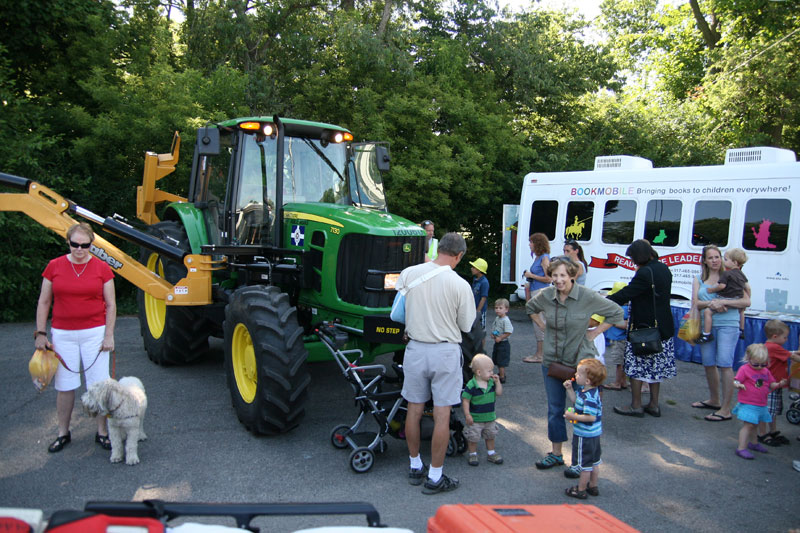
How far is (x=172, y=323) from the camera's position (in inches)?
275

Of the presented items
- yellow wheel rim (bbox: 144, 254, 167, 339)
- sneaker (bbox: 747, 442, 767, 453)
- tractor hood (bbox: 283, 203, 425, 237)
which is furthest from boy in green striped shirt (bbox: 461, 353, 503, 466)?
yellow wheel rim (bbox: 144, 254, 167, 339)

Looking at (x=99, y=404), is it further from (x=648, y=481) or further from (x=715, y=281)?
(x=715, y=281)

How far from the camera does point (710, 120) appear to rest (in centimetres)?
1697

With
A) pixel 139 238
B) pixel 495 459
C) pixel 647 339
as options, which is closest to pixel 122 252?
pixel 139 238

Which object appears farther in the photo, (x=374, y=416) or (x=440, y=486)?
(x=374, y=416)

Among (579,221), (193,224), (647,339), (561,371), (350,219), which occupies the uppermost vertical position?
(579,221)

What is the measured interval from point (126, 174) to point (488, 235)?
8.83 metres

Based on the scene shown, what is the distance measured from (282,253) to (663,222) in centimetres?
684

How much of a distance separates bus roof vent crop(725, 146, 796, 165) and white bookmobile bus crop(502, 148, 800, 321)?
0.01 metres

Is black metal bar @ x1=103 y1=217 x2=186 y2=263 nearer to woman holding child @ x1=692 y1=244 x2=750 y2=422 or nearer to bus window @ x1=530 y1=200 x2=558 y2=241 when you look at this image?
woman holding child @ x1=692 y1=244 x2=750 y2=422

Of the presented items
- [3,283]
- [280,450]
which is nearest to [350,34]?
[3,283]

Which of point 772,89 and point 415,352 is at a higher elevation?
point 772,89

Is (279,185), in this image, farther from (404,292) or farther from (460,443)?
(460,443)

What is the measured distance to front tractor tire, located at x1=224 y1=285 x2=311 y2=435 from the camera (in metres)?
4.74
